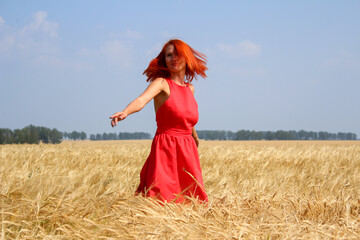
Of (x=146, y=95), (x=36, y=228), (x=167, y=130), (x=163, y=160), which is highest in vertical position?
(x=146, y=95)

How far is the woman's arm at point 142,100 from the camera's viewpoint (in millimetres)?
1937

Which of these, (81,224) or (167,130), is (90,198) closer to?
(81,224)

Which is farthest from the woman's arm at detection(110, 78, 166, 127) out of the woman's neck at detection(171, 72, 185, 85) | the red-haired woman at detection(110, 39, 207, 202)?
the woman's neck at detection(171, 72, 185, 85)

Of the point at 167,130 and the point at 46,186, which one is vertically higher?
the point at 167,130

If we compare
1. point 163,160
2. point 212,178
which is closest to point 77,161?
point 212,178

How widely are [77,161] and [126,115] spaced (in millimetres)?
3319

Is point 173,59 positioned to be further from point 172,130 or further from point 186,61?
point 172,130

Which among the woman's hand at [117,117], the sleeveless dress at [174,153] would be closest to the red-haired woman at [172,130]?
the sleeveless dress at [174,153]

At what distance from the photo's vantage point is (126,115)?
6.53 feet

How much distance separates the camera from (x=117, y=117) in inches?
75.9

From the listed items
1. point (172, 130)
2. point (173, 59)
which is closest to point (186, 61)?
point (173, 59)

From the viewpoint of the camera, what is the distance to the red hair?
244 cm

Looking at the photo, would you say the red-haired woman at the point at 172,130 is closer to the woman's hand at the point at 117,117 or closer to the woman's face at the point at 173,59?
the woman's face at the point at 173,59

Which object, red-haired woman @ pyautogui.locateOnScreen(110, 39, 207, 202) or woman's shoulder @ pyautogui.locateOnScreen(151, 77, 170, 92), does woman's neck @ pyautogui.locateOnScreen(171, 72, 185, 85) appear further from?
woman's shoulder @ pyautogui.locateOnScreen(151, 77, 170, 92)
